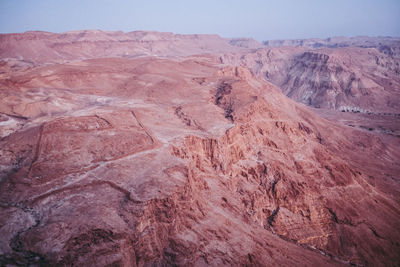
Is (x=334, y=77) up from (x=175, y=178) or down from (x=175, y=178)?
down

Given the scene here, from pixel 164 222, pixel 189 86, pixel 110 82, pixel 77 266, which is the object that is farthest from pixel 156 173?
pixel 110 82

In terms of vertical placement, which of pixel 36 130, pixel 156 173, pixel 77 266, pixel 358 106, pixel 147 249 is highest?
pixel 36 130

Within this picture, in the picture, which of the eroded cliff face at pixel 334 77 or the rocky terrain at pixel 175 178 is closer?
the rocky terrain at pixel 175 178

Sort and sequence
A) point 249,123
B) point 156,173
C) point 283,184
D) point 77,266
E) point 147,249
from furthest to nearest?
point 249,123 → point 283,184 → point 156,173 → point 147,249 → point 77,266

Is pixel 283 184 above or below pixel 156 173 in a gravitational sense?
below

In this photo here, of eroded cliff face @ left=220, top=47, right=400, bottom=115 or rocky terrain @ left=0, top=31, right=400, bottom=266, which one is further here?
eroded cliff face @ left=220, top=47, right=400, bottom=115

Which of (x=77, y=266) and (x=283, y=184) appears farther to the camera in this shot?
(x=283, y=184)

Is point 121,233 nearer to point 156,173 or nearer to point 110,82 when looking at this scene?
point 156,173

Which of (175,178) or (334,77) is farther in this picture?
(334,77)
